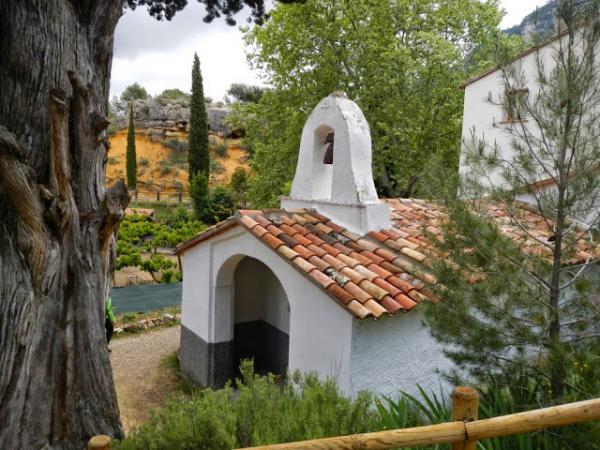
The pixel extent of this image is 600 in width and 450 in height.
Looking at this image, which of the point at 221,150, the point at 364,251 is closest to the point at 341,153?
the point at 364,251

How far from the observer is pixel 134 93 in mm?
51219

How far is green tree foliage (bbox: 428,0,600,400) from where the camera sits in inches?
133

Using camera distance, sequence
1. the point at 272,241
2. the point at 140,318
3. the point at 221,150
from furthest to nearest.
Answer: the point at 221,150, the point at 140,318, the point at 272,241

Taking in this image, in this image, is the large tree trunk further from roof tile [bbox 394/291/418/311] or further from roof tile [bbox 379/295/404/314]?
roof tile [bbox 394/291/418/311]

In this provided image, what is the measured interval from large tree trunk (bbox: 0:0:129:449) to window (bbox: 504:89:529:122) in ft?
11.3

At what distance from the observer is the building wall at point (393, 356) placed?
16.4ft

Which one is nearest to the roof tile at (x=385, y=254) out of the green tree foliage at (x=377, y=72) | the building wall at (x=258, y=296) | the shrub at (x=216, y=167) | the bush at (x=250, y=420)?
the bush at (x=250, y=420)

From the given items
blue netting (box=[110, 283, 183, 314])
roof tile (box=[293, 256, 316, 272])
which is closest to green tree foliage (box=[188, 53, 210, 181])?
blue netting (box=[110, 283, 183, 314])

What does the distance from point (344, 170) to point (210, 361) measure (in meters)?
4.00

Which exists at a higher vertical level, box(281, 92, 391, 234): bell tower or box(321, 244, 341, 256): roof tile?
box(281, 92, 391, 234): bell tower

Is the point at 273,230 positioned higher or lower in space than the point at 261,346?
higher

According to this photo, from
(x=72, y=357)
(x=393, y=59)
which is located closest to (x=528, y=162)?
(x=72, y=357)

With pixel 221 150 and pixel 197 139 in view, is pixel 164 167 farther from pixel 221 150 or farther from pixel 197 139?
pixel 197 139

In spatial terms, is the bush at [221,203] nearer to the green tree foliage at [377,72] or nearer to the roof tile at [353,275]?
the green tree foliage at [377,72]
